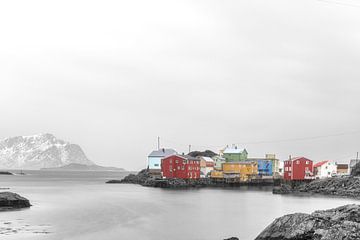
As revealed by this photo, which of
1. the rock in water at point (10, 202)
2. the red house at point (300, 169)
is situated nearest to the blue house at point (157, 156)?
the red house at point (300, 169)

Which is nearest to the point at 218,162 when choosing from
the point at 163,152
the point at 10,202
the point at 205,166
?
the point at 205,166

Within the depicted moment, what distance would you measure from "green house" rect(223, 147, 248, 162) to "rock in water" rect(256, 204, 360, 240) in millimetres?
96480

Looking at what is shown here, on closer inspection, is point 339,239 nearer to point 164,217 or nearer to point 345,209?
point 345,209

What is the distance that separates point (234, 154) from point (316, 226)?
3941 inches

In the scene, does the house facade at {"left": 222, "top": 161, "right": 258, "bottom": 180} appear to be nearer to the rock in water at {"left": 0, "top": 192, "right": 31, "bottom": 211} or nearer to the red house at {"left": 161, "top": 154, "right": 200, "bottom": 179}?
the red house at {"left": 161, "top": 154, "right": 200, "bottom": 179}

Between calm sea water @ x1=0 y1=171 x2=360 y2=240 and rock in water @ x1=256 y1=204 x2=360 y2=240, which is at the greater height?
rock in water @ x1=256 y1=204 x2=360 y2=240

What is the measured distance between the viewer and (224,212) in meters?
52.2

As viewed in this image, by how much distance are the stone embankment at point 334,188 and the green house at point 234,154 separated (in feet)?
108

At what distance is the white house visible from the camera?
114 metres

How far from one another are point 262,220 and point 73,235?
2088 centimetres

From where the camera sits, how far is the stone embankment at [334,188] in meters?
74.7

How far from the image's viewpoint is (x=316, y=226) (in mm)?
24078

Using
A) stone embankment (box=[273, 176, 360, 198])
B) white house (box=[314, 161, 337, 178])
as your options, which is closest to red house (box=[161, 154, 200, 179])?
stone embankment (box=[273, 176, 360, 198])

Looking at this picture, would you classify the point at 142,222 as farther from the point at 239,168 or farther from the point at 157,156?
the point at 239,168
